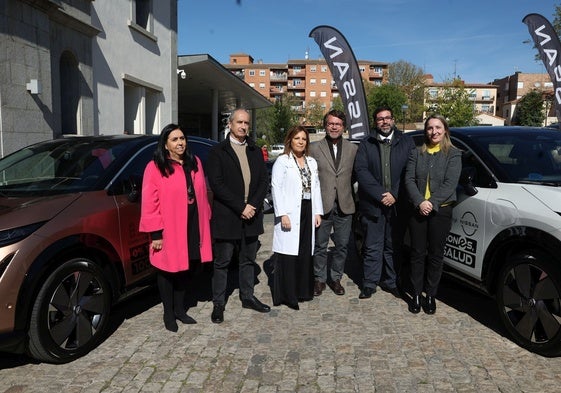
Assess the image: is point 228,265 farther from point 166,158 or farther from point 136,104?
point 136,104

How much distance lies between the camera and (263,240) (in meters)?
8.09

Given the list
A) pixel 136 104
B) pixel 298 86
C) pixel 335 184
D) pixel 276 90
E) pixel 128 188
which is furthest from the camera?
pixel 298 86

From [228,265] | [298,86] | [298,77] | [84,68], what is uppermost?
[298,77]

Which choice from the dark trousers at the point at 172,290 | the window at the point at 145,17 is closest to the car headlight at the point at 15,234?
the dark trousers at the point at 172,290

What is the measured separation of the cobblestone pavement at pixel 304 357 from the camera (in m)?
3.05

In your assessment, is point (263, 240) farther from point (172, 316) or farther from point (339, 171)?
point (172, 316)

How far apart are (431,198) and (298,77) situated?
359ft

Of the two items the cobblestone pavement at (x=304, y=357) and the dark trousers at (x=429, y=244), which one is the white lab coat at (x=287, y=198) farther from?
the dark trousers at (x=429, y=244)

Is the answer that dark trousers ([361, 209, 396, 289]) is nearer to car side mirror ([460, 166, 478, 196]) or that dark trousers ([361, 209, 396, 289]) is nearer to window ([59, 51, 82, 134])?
car side mirror ([460, 166, 478, 196])

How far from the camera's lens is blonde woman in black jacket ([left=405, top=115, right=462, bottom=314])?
412 centimetres

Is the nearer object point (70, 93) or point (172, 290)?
point (172, 290)

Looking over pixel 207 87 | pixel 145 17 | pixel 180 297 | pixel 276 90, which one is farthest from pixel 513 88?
pixel 180 297

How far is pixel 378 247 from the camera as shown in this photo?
4.82 m

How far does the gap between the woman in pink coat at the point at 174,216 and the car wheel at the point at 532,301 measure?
8.06ft
